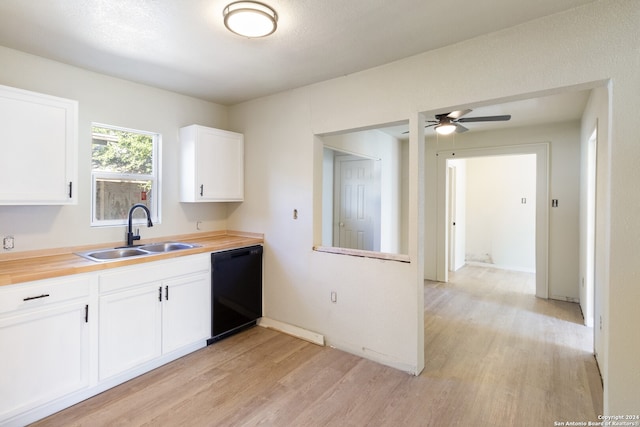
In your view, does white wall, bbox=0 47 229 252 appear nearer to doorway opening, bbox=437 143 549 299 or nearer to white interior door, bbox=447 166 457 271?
doorway opening, bbox=437 143 549 299

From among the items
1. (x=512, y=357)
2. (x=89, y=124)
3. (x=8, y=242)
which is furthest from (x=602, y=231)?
(x=8, y=242)

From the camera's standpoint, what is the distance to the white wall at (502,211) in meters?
6.25

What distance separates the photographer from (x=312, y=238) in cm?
317

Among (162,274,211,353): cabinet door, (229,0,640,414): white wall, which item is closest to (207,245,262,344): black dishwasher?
(162,274,211,353): cabinet door

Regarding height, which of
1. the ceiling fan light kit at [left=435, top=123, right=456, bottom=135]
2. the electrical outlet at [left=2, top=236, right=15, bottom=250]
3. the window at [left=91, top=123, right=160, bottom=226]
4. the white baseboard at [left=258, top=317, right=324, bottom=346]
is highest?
the ceiling fan light kit at [left=435, top=123, right=456, bottom=135]

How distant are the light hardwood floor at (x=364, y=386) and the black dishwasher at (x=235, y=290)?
0.14 metres

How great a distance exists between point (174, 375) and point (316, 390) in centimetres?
114

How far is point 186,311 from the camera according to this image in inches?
110

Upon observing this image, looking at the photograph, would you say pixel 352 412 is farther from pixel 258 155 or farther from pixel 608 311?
pixel 258 155

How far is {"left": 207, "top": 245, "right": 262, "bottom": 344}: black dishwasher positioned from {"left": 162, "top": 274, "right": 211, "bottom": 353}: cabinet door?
0.22 feet

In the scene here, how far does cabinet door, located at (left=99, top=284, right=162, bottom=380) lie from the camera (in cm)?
227

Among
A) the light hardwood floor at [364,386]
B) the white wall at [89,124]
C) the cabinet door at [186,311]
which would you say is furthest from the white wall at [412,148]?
the cabinet door at [186,311]

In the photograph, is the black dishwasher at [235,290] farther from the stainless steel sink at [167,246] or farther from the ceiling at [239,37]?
the ceiling at [239,37]

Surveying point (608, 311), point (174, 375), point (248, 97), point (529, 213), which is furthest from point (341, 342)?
point (529, 213)
